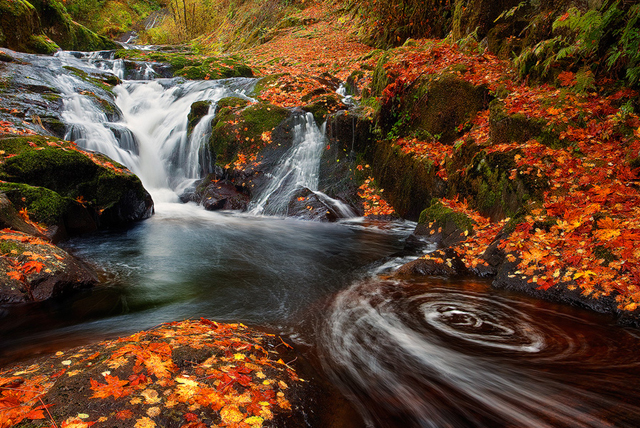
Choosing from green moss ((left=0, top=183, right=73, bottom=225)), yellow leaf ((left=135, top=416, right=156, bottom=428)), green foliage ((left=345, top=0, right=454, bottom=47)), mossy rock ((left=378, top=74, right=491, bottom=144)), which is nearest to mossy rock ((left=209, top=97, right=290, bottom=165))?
mossy rock ((left=378, top=74, right=491, bottom=144))

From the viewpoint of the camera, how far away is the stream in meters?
2.56

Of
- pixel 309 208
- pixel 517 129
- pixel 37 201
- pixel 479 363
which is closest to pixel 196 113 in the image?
pixel 309 208

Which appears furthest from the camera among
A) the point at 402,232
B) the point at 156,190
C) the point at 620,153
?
the point at 156,190

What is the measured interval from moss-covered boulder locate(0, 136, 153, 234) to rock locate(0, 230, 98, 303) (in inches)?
Answer: 81.1

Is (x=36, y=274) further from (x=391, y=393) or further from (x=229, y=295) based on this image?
(x=391, y=393)

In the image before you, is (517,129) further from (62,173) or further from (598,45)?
(62,173)

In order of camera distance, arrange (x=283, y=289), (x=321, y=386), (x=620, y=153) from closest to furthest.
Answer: (x=321, y=386) < (x=620, y=153) < (x=283, y=289)

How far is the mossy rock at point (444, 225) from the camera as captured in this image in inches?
242

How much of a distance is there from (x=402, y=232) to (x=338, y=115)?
4441 millimetres

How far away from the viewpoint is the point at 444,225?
6.74 meters

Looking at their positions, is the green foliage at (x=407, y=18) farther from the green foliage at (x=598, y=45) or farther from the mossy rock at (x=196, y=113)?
the mossy rock at (x=196, y=113)

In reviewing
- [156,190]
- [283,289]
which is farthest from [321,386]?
[156,190]

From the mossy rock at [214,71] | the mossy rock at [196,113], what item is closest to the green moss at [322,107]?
the mossy rock at [196,113]

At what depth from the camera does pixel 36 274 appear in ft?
13.3
